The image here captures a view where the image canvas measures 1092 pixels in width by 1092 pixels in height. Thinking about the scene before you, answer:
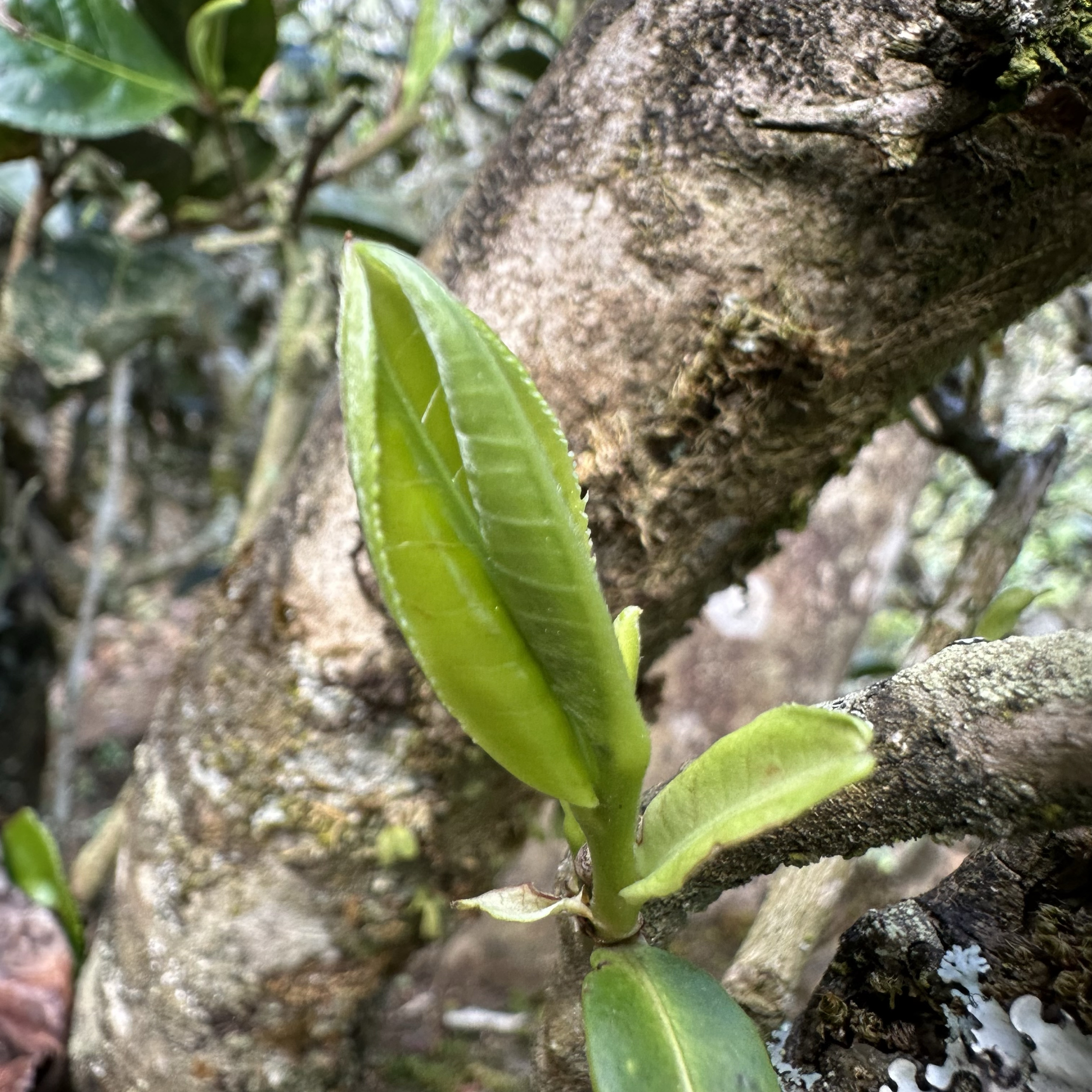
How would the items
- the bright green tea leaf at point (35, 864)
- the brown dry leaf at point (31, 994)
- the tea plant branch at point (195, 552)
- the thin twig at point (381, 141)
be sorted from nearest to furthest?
the brown dry leaf at point (31, 994) → the bright green tea leaf at point (35, 864) → the thin twig at point (381, 141) → the tea plant branch at point (195, 552)

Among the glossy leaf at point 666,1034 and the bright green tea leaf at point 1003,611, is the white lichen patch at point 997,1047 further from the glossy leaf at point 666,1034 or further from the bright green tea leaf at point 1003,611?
the bright green tea leaf at point 1003,611

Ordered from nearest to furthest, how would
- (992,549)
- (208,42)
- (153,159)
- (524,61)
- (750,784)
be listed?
1. (750,784)
2. (992,549)
3. (208,42)
4. (153,159)
5. (524,61)

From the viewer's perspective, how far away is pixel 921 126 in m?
0.52

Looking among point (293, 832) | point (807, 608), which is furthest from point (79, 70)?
point (807, 608)

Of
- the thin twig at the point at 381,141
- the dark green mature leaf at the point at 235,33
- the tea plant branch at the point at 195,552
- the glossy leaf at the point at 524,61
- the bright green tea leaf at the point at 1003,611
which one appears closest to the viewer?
the bright green tea leaf at the point at 1003,611

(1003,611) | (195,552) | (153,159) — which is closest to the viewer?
(1003,611)

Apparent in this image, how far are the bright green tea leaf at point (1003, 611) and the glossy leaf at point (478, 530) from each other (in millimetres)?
382

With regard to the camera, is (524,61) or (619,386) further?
(524,61)

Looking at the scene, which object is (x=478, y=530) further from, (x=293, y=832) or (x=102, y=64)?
(x=102, y=64)

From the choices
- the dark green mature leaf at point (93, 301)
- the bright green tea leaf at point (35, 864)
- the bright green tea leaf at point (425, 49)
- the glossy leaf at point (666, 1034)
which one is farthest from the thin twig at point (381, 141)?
the glossy leaf at point (666, 1034)

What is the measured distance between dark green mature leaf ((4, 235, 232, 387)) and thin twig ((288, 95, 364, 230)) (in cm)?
32

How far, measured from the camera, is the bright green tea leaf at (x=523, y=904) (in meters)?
0.39

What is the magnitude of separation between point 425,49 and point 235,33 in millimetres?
254

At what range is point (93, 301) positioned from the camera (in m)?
1.19
